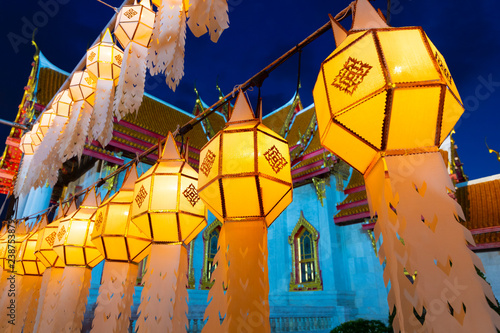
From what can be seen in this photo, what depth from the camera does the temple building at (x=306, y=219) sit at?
7629 millimetres

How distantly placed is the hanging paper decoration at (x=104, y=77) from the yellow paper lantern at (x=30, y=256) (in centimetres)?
293

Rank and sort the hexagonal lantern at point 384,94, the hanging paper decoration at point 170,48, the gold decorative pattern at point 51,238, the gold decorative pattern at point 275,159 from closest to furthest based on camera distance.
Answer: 1. the hexagonal lantern at point 384,94
2. the hanging paper decoration at point 170,48
3. the gold decorative pattern at point 275,159
4. the gold decorative pattern at point 51,238

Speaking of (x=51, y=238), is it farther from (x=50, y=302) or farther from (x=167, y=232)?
(x=167, y=232)

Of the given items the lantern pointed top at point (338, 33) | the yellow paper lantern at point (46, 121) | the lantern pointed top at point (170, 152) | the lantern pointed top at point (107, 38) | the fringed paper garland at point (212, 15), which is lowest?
the lantern pointed top at point (170, 152)

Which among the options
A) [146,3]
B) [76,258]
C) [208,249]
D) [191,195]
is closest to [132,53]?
[146,3]

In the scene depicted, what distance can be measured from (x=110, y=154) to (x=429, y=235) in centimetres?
870

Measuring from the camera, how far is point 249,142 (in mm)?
1981

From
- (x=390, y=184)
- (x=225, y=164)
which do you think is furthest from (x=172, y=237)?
(x=390, y=184)

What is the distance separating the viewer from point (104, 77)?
3137 millimetres

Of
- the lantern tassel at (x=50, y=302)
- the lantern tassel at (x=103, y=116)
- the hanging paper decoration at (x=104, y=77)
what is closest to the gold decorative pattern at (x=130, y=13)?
the hanging paper decoration at (x=104, y=77)

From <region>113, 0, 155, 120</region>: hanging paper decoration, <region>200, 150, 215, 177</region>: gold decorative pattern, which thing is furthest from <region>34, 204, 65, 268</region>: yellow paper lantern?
<region>200, 150, 215, 177</region>: gold decorative pattern

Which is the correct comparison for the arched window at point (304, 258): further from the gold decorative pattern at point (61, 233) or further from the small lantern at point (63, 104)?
the small lantern at point (63, 104)

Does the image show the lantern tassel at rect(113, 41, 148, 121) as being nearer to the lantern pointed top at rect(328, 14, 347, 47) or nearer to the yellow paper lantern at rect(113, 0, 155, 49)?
the yellow paper lantern at rect(113, 0, 155, 49)

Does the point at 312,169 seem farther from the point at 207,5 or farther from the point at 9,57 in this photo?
the point at 9,57
